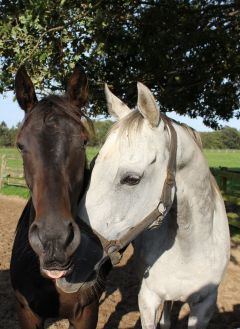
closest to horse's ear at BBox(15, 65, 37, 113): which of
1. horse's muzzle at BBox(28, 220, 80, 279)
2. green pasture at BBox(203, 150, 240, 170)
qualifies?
horse's muzzle at BBox(28, 220, 80, 279)

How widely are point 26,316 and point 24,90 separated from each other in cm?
154

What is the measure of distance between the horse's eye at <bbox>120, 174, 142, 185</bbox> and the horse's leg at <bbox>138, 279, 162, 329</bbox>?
3.46ft

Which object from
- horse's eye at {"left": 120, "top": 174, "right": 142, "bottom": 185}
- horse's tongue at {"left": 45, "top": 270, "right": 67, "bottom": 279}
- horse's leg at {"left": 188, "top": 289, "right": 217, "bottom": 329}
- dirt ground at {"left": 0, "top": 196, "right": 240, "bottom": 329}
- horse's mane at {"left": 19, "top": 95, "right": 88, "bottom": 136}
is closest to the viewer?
horse's tongue at {"left": 45, "top": 270, "right": 67, "bottom": 279}

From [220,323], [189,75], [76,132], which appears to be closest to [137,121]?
[76,132]

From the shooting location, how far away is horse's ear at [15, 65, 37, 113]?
2293 millimetres

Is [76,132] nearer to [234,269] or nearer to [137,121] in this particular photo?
[137,121]

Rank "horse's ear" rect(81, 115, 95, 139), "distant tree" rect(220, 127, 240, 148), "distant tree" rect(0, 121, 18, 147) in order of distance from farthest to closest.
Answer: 1. "distant tree" rect(220, 127, 240, 148)
2. "distant tree" rect(0, 121, 18, 147)
3. "horse's ear" rect(81, 115, 95, 139)

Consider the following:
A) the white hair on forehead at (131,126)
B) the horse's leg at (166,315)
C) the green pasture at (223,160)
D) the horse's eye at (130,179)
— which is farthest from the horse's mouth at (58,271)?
the green pasture at (223,160)

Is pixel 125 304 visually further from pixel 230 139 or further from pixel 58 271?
pixel 230 139

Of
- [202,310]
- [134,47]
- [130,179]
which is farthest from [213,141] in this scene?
[130,179]

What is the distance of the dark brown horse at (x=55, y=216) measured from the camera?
5.96 feet

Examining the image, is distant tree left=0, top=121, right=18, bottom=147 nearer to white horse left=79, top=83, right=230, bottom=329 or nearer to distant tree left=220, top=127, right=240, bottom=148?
distant tree left=220, top=127, right=240, bottom=148

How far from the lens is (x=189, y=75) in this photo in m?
7.12

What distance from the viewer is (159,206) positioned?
210 centimetres
